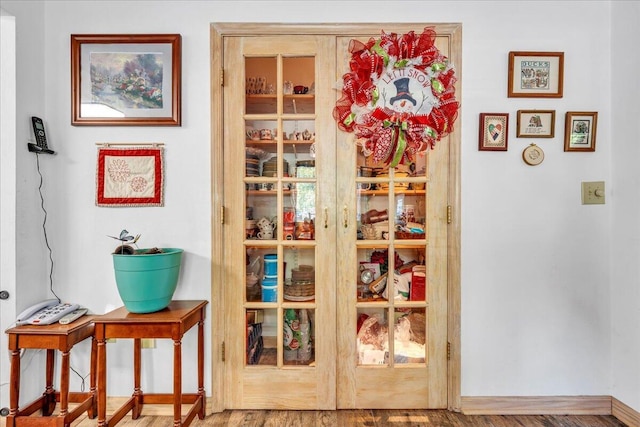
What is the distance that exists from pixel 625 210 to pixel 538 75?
0.86 metres

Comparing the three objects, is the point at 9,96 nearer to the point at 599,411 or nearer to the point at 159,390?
the point at 159,390

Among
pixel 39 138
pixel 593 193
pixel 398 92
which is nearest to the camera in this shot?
pixel 398 92

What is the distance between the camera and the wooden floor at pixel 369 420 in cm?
180

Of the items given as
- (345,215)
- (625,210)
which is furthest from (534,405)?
(345,215)

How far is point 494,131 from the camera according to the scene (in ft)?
6.23

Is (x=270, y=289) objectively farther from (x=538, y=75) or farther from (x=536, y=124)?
(x=538, y=75)

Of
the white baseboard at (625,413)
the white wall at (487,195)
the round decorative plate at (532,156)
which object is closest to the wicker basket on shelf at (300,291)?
the white wall at (487,195)

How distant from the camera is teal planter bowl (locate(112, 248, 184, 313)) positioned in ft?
5.20

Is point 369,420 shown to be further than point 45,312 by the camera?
Yes

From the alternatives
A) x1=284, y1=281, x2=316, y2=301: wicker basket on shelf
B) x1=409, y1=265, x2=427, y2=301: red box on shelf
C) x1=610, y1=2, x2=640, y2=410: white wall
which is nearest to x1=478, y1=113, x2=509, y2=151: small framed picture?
x1=610, y1=2, x2=640, y2=410: white wall

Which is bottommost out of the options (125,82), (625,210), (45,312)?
(45,312)

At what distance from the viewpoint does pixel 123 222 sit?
6.31 feet

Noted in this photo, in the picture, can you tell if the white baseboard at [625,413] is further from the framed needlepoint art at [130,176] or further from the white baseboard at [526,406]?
the framed needlepoint art at [130,176]

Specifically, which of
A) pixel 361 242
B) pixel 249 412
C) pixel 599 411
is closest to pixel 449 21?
pixel 361 242
